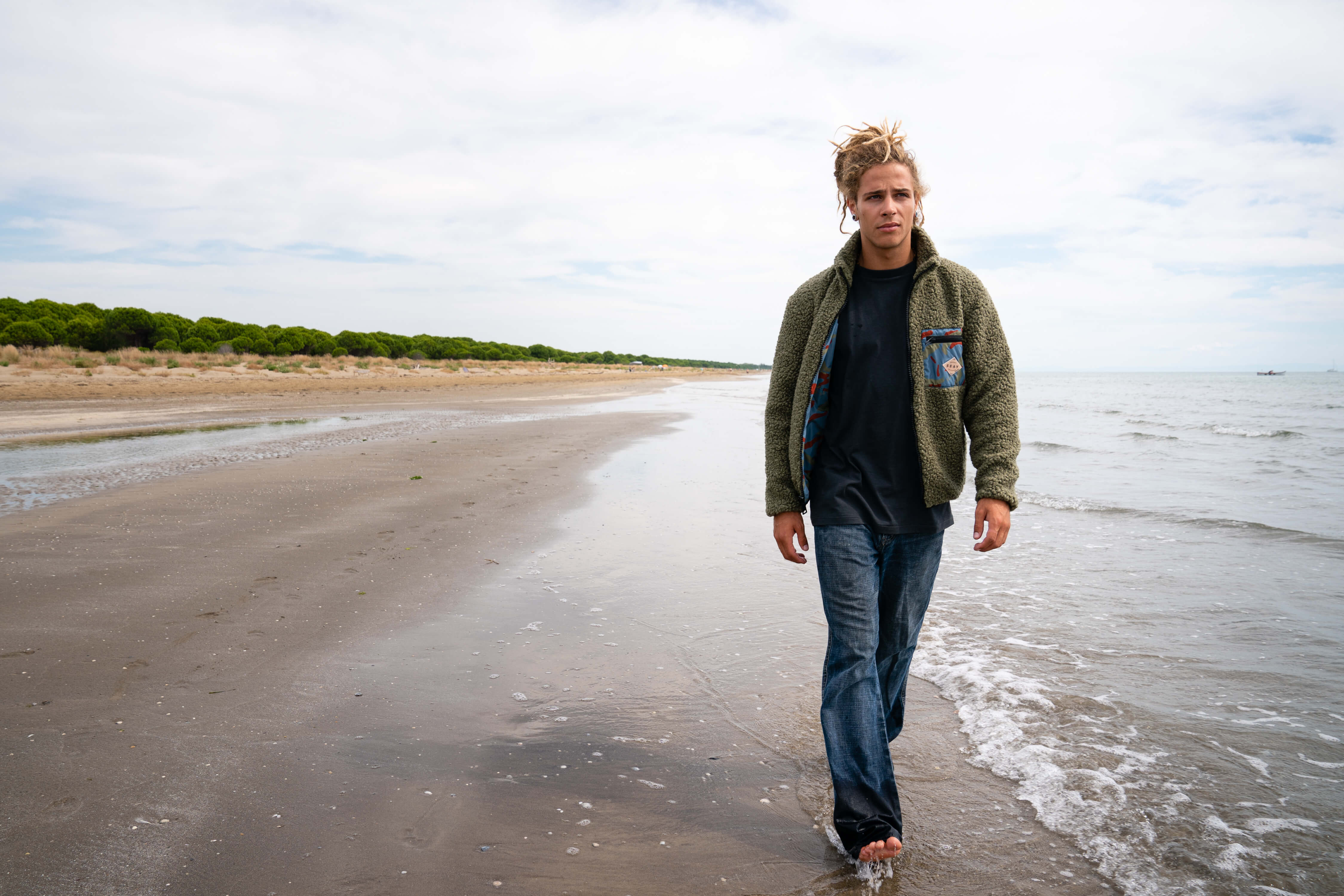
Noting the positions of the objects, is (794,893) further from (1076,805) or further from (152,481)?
(152,481)

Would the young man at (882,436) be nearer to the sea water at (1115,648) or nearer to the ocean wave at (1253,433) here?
the sea water at (1115,648)

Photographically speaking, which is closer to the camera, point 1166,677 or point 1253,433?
point 1166,677

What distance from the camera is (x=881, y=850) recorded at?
221 cm

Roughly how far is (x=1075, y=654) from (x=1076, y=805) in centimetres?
166

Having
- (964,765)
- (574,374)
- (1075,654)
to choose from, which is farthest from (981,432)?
(574,374)

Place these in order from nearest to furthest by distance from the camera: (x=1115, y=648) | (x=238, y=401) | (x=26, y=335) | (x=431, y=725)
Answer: (x=431, y=725)
(x=1115, y=648)
(x=238, y=401)
(x=26, y=335)

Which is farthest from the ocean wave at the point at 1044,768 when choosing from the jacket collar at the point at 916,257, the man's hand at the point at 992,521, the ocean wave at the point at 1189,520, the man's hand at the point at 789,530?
the ocean wave at the point at 1189,520

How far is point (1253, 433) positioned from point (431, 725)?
2253cm

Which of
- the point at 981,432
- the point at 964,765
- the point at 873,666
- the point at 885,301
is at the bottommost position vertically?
the point at 964,765

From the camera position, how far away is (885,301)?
2357 mm

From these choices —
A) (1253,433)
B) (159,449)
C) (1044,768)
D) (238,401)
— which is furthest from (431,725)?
(238,401)

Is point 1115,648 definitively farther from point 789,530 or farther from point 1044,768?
point 789,530

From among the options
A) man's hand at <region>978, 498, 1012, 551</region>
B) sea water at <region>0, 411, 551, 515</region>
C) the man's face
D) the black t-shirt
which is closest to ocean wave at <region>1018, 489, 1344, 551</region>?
man's hand at <region>978, 498, 1012, 551</region>

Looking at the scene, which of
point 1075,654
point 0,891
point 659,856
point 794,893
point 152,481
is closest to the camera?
point 0,891
